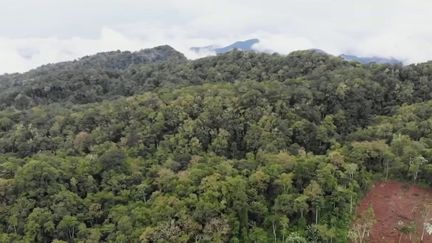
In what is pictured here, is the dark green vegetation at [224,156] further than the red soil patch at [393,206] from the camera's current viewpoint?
Yes

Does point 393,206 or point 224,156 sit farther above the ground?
point 224,156

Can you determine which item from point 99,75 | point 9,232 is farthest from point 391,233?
point 99,75

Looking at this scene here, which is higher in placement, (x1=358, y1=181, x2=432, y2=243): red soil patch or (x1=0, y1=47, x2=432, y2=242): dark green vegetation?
(x1=0, y1=47, x2=432, y2=242): dark green vegetation

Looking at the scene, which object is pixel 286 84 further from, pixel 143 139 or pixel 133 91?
pixel 133 91

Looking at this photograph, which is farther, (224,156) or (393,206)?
(224,156)

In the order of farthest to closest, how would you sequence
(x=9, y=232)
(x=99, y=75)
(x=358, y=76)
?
(x=99, y=75) → (x=358, y=76) → (x=9, y=232)
